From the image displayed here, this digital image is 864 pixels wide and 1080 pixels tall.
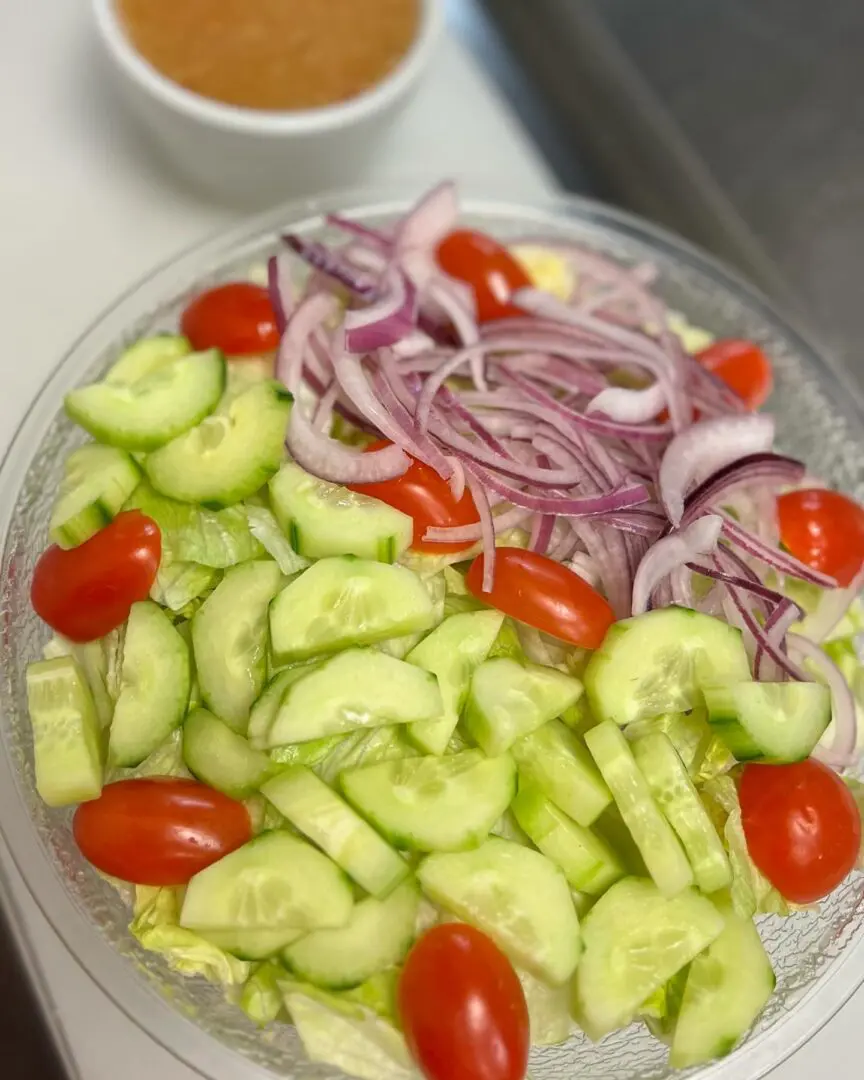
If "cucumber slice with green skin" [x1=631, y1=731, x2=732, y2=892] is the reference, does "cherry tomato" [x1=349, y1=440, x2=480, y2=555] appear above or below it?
above

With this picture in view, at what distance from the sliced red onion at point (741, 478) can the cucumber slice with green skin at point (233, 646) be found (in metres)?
0.56

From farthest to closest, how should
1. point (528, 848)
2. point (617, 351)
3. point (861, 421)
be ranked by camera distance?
1. point (861, 421)
2. point (617, 351)
3. point (528, 848)

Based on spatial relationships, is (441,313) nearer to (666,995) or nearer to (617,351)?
(617,351)

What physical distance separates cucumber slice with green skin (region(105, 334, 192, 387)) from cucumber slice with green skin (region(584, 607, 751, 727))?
2.25 ft

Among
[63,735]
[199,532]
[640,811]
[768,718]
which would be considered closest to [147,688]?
[63,735]

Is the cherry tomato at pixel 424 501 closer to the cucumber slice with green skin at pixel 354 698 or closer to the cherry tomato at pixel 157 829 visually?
the cucumber slice with green skin at pixel 354 698

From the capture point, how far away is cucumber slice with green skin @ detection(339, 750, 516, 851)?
106cm

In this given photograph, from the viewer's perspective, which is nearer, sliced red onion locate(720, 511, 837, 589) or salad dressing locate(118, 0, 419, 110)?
sliced red onion locate(720, 511, 837, 589)

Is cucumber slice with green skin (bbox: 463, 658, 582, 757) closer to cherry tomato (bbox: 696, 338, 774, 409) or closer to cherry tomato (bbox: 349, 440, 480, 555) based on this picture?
cherry tomato (bbox: 349, 440, 480, 555)

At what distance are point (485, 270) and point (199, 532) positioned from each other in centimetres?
67

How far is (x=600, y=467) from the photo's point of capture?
132 centimetres

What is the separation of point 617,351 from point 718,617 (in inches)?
17.8

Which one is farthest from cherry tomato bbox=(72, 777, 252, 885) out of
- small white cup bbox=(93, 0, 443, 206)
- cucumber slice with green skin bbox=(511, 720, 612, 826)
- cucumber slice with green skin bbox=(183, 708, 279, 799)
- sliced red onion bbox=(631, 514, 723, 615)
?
small white cup bbox=(93, 0, 443, 206)

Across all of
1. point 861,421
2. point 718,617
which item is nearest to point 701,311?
point 861,421
